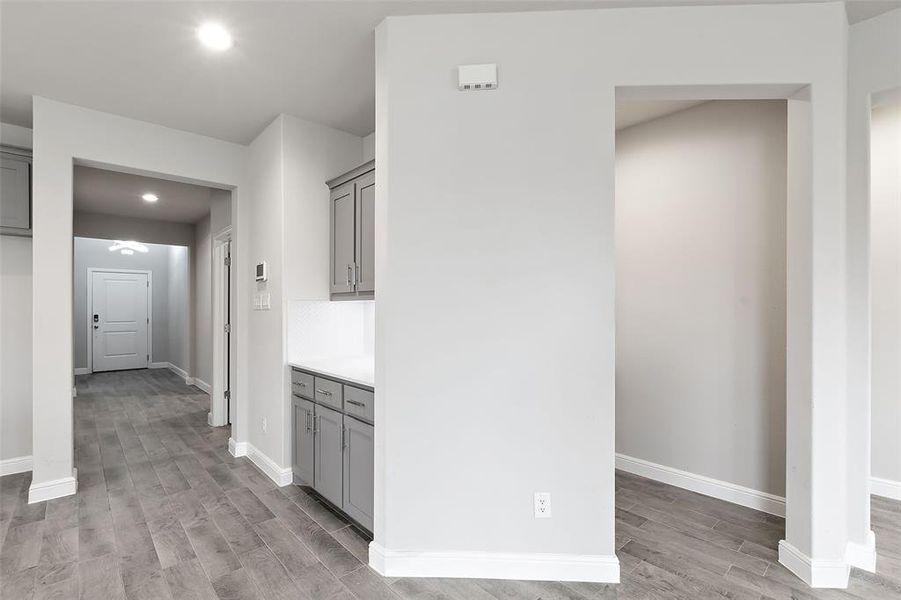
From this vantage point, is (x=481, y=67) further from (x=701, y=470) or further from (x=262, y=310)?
(x=701, y=470)

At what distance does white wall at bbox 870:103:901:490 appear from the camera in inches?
113

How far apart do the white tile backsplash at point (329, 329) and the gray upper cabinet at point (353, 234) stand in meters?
0.22

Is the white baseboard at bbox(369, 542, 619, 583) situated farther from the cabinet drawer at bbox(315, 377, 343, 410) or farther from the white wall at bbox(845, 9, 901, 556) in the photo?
the white wall at bbox(845, 9, 901, 556)

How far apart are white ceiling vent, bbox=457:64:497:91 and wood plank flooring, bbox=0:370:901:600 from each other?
7.80 ft

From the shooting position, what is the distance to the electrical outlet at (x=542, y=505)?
6.69ft

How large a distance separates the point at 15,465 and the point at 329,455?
2748 millimetres

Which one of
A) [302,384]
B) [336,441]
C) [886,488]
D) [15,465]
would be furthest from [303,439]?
[886,488]

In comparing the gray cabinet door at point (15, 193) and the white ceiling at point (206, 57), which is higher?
the white ceiling at point (206, 57)

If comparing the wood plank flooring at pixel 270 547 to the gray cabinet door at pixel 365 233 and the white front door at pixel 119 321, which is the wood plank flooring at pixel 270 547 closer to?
the gray cabinet door at pixel 365 233

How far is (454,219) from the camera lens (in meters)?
2.09

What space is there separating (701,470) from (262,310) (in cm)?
352

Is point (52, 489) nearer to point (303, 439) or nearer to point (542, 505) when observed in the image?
point (303, 439)

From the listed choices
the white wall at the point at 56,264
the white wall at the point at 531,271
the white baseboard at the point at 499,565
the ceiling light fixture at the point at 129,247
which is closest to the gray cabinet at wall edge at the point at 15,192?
the white wall at the point at 56,264

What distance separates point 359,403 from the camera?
2396mm
